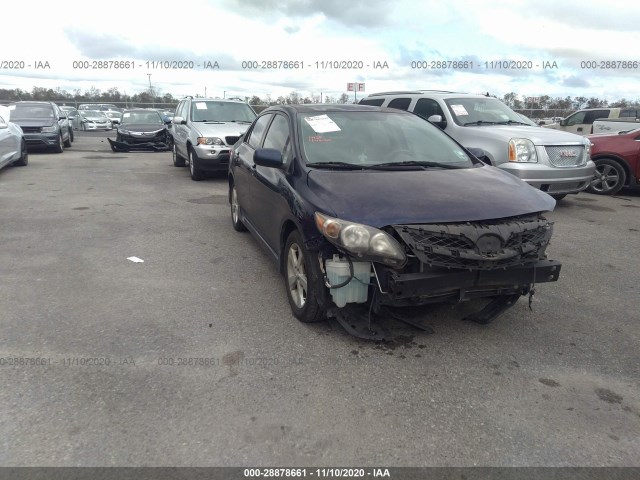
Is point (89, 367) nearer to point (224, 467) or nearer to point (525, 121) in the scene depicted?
point (224, 467)

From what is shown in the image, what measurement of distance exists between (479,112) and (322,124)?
210 inches

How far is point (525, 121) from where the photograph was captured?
30.0ft

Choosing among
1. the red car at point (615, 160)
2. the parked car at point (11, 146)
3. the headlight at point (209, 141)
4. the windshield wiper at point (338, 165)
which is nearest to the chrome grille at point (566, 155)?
the red car at point (615, 160)

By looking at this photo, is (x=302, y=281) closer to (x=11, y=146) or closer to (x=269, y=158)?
(x=269, y=158)

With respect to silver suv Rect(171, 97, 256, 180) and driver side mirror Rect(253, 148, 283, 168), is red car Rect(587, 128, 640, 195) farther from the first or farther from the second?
driver side mirror Rect(253, 148, 283, 168)

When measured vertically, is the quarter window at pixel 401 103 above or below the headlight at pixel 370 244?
above

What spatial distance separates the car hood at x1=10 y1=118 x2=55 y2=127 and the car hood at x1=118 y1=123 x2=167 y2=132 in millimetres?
2058

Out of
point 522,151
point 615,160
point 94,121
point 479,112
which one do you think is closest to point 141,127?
point 479,112

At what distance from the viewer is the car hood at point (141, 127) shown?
15453mm

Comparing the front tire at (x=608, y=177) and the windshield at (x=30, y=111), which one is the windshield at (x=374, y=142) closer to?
the front tire at (x=608, y=177)

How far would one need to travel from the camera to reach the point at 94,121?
27.2 meters

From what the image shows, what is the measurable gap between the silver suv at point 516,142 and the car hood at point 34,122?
12.0 meters

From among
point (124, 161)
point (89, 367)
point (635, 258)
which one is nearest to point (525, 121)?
point (635, 258)

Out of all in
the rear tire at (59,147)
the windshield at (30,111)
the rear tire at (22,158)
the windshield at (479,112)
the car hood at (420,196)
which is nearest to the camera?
the car hood at (420,196)
